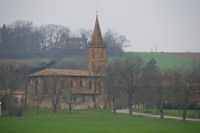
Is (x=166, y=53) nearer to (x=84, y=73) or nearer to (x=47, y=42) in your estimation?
(x=47, y=42)

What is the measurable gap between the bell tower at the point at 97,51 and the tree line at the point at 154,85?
9339mm

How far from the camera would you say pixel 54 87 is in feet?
257

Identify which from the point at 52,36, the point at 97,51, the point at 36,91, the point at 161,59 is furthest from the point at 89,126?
the point at 52,36

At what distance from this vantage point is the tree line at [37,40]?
5098 inches

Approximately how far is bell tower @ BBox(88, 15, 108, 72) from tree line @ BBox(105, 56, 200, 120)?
30.6ft

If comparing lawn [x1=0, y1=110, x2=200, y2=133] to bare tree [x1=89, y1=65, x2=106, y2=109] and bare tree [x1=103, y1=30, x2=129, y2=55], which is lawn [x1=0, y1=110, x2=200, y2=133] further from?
bare tree [x1=103, y1=30, x2=129, y2=55]

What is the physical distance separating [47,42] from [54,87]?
64912mm

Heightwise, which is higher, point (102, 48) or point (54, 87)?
point (102, 48)

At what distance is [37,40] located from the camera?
453 feet

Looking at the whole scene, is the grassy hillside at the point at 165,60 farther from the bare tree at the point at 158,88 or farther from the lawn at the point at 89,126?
the lawn at the point at 89,126

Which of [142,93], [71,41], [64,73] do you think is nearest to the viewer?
[142,93]

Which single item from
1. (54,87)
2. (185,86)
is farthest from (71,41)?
(185,86)

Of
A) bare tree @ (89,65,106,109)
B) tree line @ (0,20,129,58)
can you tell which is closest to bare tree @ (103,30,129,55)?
tree line @ (0,20,129,58)

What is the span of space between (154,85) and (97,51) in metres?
28.3
